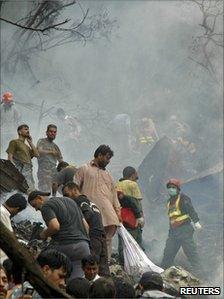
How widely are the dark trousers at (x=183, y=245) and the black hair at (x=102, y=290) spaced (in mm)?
5538

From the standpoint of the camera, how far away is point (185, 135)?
17.7m

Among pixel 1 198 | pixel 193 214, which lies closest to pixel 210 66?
pixel 193 214

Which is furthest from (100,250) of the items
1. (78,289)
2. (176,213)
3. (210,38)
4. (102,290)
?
(210,38)

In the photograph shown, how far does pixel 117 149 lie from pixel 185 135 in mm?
1991

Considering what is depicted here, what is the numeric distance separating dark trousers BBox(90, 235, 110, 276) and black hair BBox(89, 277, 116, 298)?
5.99 ft

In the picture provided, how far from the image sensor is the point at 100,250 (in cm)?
582

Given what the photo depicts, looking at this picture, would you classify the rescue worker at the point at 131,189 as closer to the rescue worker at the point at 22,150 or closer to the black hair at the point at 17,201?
the rescue worker at the point at 22,150

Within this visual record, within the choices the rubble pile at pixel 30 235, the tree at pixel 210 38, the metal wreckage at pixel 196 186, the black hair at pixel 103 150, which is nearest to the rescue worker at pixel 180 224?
the rubble pile at pixel 30 235

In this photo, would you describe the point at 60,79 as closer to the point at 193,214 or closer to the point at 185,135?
the point at 185,135

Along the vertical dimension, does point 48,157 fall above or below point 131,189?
above

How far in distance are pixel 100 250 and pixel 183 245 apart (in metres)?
3.78

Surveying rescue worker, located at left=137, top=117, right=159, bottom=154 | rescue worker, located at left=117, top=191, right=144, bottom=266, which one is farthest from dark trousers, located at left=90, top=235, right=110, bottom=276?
rescue worker, located at left=137, top=117, right=159, bottom=154

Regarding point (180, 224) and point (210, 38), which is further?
point (210, 38)

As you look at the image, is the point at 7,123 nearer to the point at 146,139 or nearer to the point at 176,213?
the point at 146,139
